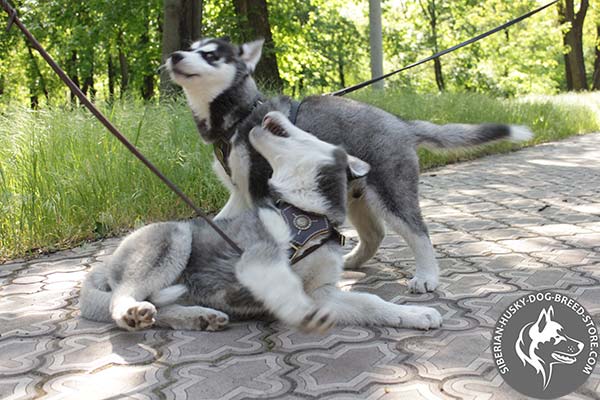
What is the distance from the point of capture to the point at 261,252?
2750 millimetres

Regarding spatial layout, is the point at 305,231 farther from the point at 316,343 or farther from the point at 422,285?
the point at 422,285

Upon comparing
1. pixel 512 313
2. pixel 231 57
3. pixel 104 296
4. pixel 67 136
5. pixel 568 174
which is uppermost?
pixel 231 57

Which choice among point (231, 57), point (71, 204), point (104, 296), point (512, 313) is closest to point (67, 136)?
point (71, 204)

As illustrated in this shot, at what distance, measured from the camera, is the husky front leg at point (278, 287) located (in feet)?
7.75

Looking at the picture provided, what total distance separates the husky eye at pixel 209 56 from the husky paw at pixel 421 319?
2060 millimetres

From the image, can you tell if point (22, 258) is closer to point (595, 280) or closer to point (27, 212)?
point (27, 212)

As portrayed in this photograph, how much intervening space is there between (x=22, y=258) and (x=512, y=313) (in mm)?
3665

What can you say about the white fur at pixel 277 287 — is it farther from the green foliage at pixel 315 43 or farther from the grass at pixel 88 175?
the green foliage at pixel 315 43

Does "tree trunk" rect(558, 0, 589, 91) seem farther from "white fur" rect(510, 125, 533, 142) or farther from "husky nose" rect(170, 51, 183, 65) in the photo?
"husky nose" rect(170, 51, 183, 65)

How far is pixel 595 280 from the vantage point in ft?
11.4

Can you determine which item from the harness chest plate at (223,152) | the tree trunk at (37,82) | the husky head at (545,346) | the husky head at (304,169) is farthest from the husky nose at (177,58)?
the tree trunk at (37,82)

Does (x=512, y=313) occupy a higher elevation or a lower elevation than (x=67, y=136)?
lower

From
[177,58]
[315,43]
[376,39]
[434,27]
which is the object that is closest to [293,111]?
[177,58]

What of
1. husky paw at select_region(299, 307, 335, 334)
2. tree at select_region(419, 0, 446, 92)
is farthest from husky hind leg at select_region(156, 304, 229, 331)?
tree at select_region(419, 0, 446, 92)
